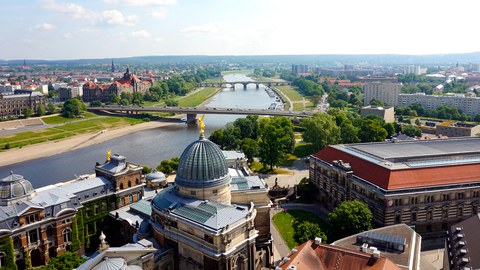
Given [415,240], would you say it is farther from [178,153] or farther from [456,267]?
[178,153]

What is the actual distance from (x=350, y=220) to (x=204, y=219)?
2290 cm

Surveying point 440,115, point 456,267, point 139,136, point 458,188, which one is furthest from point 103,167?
point 440,115

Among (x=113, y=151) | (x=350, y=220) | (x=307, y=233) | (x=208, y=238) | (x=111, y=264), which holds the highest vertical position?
(x=208, y=238)

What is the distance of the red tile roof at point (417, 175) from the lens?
2398 inches

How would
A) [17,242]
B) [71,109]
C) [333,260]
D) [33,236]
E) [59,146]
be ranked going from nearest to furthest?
1. [333,260]
2. [17,242]
3. [33,236]
4. [59,146]
5. [71,109]

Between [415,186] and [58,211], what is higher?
[415,186]

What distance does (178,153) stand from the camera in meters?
126

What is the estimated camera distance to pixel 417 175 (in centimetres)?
6225

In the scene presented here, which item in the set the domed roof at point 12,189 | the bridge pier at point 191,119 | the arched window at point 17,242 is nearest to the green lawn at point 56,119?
the bridge pier at point 191,119

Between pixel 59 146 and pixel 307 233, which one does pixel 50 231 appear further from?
pixel 59 146

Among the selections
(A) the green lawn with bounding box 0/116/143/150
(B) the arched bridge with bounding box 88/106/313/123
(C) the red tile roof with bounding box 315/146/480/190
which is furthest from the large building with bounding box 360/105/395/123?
(A) the green lawn with bounding box 0/116/143/150

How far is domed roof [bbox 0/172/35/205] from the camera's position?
5281 cm

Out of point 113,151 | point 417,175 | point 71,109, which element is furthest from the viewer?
point 71,109

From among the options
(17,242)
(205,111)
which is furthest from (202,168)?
(205,111)
